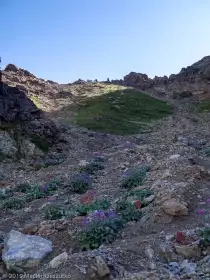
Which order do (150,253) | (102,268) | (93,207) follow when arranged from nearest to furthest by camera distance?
1. (102,268)
2. (150,253)
3. (93,207)

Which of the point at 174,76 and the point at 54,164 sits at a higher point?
the point at 174,76

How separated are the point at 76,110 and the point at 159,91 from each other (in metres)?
29.0

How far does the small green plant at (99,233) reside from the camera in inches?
346

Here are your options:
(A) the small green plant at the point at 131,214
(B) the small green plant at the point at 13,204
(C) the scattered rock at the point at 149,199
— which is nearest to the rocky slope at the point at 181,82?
(B) the small green plant at the point at 13,204

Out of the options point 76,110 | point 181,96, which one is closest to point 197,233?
point 76,110

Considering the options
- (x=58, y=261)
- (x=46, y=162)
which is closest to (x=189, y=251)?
(x=58, y=261)

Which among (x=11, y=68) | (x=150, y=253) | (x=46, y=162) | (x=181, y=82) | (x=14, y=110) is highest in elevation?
(x=11, y=68)

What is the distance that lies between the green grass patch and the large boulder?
35465 millimetres

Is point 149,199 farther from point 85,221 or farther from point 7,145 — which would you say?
point 7,145

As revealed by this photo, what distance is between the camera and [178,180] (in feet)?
41.2

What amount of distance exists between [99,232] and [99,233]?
0.02 meters

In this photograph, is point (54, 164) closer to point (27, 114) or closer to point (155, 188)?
point (27, 114)

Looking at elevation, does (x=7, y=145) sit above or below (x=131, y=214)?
above

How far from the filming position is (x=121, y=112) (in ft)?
201
